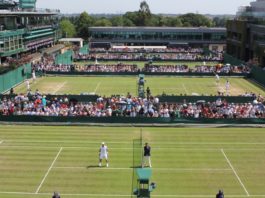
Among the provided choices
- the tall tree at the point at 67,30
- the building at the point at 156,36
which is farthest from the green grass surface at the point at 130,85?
the tall tree at the point at 67,30

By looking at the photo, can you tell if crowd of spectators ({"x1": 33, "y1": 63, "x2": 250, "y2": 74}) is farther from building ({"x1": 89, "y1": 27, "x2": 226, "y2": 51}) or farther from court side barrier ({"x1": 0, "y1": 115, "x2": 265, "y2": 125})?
building ({"x1": 89, "y1": 27, "x2": 226, "y2": 51})

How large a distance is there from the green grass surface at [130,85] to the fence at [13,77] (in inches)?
35.0

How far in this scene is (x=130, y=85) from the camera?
54.9 metres

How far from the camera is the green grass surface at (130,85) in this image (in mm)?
50219

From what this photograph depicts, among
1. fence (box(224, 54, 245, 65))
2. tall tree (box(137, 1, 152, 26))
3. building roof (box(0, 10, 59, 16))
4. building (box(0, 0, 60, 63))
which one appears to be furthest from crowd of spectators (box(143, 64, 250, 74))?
tall tree (box(137, 1, 152, 26))

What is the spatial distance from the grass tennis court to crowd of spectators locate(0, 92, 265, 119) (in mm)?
1522

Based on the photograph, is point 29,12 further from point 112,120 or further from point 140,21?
point 140,21

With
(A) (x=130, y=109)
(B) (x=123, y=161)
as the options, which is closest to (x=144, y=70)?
(A) (x=130, y=109)

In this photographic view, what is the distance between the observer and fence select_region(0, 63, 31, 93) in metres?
48.4

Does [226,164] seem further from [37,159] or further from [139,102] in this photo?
[139,102]

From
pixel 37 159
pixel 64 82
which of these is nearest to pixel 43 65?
pixel 64 82

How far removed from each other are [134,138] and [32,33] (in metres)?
68.8

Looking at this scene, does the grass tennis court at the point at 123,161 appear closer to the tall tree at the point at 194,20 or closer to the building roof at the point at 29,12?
the building roof at the point at 29,12

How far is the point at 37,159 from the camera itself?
85.3 ft
